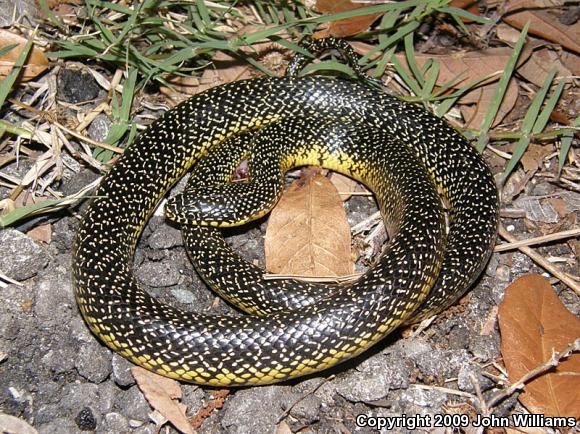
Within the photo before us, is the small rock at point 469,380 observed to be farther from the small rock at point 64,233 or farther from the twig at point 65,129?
the twig at point 65,129

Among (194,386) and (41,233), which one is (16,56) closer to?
(41,233)

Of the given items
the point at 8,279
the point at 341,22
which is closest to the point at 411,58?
the point at 341,22

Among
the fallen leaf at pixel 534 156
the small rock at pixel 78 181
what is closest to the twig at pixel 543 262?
the fallen leaf at pixel 534 156

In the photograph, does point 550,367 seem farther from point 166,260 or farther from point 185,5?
point 185,5

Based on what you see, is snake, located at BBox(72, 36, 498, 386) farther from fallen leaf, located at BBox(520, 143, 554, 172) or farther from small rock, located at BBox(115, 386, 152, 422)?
fallen leaf, located at BBox(520, 143, 554, 172)

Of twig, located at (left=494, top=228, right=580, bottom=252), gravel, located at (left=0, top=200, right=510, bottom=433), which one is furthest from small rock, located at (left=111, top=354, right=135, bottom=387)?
twig, located at (left=494, top=228, right=580, bottom=252)
